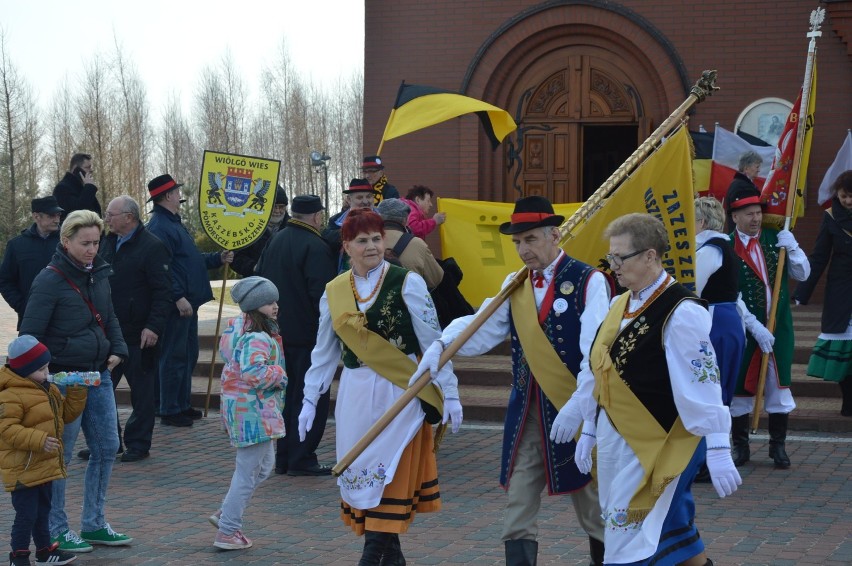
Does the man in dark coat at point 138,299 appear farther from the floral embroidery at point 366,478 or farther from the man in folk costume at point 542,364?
the man in folk costume at point 542,364

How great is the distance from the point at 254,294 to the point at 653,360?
2.86 meters

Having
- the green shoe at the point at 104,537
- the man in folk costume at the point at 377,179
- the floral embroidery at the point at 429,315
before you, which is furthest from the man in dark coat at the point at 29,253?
the floral embroidery at the point at 429,315

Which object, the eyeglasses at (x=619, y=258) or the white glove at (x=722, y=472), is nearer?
the white glove at (x=722, y=472)

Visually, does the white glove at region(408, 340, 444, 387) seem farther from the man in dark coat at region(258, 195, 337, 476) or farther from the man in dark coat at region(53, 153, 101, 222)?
the man in dark coat at region(53, 153, 101, 222)

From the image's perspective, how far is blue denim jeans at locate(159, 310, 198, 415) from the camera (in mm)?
10664

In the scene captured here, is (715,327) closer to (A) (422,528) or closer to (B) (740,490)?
(B) (740,490)

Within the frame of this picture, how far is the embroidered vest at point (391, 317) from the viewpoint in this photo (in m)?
6.14

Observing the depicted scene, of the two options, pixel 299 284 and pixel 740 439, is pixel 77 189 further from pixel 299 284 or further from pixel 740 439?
pixel 740 439

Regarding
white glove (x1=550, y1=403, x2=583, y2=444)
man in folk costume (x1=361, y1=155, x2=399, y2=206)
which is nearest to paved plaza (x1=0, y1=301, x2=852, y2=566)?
white glove (x1=550, y1=403, x2=583, y2=444)

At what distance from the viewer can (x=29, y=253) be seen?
10289 millimetres

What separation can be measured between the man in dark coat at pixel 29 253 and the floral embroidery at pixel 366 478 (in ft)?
17.2

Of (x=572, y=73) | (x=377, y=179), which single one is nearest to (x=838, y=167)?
(x=572, y=73)

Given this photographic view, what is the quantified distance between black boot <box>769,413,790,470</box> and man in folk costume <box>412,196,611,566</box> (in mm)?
3560

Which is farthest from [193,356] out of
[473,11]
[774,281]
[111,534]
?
[473,11]
